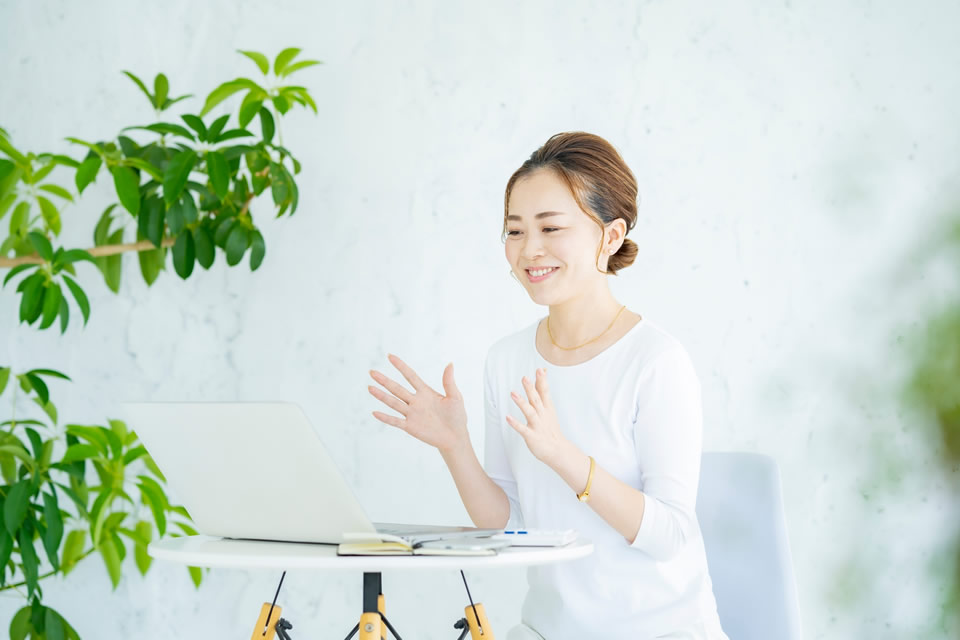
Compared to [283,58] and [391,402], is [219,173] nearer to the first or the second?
[283,58]

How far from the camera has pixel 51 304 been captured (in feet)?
6.24

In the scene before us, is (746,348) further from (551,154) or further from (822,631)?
(551,154)

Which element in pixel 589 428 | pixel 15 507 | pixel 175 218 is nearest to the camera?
pixel 589 428

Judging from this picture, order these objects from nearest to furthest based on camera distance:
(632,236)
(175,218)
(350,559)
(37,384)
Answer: (350,559), (37,384), (175,218), (632,236)

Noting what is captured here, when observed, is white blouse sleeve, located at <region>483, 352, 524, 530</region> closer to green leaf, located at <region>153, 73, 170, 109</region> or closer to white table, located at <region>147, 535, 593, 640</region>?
white table, located at <region>147, 535, 593, 640</region>

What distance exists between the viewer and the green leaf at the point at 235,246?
2.04m

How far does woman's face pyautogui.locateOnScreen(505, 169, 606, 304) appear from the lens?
1509mm

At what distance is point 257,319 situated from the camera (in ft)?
7.52

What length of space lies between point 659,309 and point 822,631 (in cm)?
90

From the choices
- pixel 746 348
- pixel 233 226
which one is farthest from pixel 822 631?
pixel 233 226

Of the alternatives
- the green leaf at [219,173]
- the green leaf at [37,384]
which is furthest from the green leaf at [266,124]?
the green leaf at [37,384]

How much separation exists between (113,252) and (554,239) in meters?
1.18

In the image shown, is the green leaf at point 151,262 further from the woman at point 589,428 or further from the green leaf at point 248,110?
the woman at point 589,428

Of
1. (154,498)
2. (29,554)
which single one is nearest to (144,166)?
(154,498)
